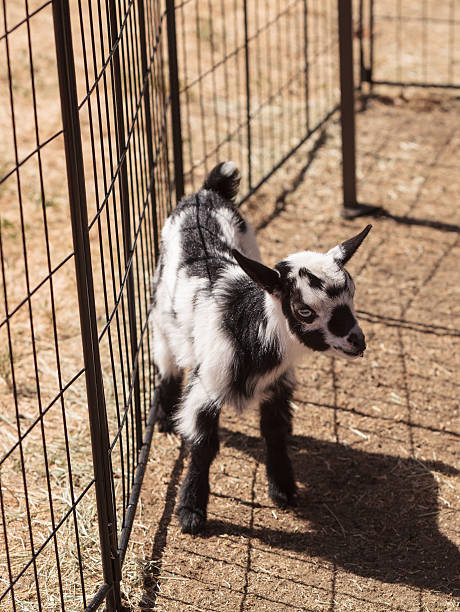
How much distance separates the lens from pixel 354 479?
13.7ft

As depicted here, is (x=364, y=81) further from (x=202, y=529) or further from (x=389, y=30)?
(x=202, y=529)

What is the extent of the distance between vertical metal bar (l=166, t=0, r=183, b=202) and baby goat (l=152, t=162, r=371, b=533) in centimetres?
73

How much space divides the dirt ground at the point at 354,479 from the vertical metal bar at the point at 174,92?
3.82 ft

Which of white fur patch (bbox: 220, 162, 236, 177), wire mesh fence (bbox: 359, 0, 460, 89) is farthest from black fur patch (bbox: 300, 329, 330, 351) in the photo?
wire mesh fence (bbox: 359, 0, 460, 89)

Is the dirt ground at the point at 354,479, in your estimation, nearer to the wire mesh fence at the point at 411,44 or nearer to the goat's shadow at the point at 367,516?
the goat's shadow at the point at 367,516

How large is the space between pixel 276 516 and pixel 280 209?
10.5 feet

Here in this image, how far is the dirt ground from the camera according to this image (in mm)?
3557

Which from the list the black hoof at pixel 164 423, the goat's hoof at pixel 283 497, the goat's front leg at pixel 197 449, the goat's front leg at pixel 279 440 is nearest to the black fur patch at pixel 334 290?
the goat's front leg at pixel 279 440

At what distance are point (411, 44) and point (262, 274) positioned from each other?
22.0ft

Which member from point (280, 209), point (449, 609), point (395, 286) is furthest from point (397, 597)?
point (280, 209)

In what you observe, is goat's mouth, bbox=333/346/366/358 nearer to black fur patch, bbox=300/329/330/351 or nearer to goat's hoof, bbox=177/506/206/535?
black fur patch, bbox=300/329/330/351

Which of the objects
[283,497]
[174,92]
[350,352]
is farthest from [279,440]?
[174,92]

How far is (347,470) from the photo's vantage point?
4227mm

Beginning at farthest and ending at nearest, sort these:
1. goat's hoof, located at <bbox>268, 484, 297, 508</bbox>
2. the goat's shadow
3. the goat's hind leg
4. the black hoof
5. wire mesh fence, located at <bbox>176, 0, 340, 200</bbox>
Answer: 1. wire mesh fence, located at <bbox>176, 0, 340, 200</bbox>
2. the black hoof
3. the goat's hind leg
4. goat's hoof, located at <bbox>268, 484, 297, 508</bbox>
5. the goat's shadow
